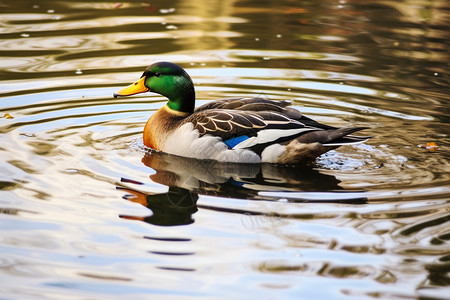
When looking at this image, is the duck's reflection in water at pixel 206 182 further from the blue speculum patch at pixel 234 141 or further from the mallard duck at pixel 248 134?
the blue speculum patch at pixel 234 141

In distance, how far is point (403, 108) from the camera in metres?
9.30

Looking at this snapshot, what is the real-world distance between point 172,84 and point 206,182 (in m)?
1.59

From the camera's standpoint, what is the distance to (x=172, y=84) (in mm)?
8008

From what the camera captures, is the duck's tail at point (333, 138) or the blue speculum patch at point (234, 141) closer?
the duck's tail at point (333, 138)

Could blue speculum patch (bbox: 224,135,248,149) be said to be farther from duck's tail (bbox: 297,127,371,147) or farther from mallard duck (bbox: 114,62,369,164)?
duck's tail (bbox: 297,127,371,147)

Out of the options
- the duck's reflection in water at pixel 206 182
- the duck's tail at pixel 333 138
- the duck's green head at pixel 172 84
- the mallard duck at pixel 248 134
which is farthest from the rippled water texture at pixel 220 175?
the duck's green head at pixel 172 84

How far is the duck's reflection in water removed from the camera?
6.18 metres

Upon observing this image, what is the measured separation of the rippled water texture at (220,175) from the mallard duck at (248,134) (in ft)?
0.51

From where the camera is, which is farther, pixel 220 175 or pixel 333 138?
pixel 333 138

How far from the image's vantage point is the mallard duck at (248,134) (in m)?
7.38

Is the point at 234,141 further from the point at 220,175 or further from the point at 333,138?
the point at 333,138

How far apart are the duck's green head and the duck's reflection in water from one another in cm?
67

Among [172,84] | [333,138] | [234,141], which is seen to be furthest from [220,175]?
[172,84]

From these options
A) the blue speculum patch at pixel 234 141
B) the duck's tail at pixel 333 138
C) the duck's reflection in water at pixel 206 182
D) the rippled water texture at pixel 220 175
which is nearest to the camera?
the rippled water texture at pixel 220 175
